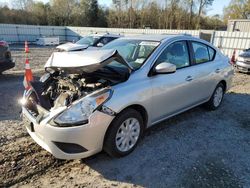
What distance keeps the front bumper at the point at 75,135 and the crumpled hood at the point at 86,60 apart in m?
0.63

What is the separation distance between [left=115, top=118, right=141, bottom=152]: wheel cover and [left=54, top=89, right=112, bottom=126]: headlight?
543mm

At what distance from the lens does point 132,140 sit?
11.5ft

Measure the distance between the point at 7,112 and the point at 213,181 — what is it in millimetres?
4159

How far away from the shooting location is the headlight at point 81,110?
9.30 ft

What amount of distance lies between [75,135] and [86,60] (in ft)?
3.25

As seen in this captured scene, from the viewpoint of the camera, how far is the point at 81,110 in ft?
9.46

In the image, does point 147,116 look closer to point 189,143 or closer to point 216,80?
point 189,143

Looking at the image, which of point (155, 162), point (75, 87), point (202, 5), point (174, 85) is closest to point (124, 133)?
point (155, 162)

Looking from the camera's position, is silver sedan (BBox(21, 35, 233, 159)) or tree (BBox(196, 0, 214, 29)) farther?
tree (BBox(196, 0, 214, 29))

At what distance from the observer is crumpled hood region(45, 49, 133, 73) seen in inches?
122

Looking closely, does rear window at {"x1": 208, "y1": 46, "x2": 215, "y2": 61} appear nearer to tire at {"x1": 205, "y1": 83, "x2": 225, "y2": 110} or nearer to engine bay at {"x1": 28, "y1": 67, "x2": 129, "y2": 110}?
tire at {"x1": 205, "y1": 83, "x2": 225, "y2": 110}

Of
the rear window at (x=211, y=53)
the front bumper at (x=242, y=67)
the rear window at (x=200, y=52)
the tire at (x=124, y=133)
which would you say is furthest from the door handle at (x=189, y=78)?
the front bumper at (x=242, y=67)

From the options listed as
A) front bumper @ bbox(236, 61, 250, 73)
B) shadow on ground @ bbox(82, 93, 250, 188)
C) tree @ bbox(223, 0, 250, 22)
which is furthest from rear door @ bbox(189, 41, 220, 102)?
tree @ bbox(223, 0, 250, 22)

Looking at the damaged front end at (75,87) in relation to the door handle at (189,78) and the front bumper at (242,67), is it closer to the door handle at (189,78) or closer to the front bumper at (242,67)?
the door handle at (189,78)
